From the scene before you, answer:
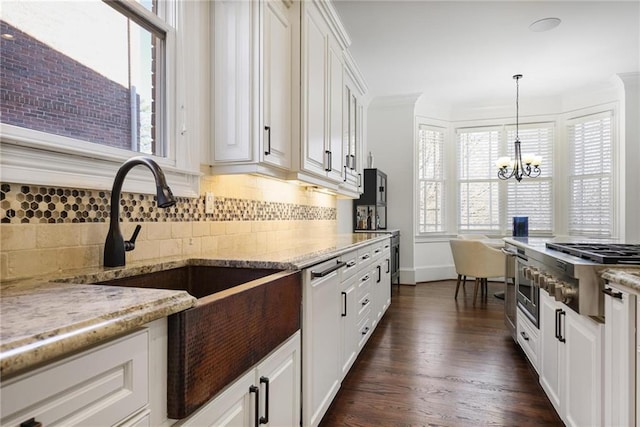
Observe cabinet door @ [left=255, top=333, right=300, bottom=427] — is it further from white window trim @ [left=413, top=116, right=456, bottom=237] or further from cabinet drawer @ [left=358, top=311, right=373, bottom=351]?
white window trim @ [left=413, top=116, right=456, bottom=237]

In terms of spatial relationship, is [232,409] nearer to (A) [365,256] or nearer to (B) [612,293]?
(B) [612,293]

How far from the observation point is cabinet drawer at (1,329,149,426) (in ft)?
1.73

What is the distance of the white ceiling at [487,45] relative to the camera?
334cm

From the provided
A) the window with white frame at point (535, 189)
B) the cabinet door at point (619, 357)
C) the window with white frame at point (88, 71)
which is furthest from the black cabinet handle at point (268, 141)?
the window with white frame at point (535, 189)

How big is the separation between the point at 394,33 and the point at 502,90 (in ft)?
8.47

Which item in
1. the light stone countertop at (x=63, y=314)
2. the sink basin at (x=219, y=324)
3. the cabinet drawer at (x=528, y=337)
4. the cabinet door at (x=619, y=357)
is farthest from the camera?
the cabinet drawer at (x=528, y=337)

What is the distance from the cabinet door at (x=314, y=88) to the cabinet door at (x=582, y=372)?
66.7 inches

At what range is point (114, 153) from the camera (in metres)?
1.44

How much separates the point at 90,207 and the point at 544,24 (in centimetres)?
413

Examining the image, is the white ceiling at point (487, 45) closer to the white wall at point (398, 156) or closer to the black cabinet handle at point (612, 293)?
the white wall at point (398, 156)

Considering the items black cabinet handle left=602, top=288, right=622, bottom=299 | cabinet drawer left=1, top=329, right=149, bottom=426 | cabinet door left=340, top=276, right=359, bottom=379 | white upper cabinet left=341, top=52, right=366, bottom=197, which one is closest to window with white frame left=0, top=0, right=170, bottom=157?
cabinet drawer left=1, top=329, right=149, bottom=426

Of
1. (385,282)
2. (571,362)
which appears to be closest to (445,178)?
(385,282)

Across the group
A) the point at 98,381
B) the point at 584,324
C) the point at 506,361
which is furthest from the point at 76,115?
the point at 506,361

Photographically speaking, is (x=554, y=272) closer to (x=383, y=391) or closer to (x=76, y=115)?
(x=383, y=391)
